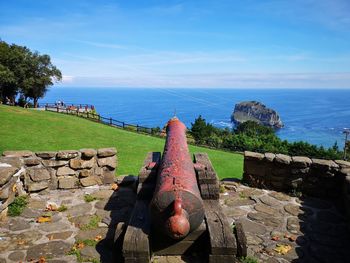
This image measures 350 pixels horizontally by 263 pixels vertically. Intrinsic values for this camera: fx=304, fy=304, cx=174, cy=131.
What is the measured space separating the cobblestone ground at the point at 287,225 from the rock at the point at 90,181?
126 inches

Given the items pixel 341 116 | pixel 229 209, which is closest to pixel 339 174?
pixel 229 209

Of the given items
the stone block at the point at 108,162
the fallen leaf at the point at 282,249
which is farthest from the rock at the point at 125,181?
the fallen leaf at the point at 282,249

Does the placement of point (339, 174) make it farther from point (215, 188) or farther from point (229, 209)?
point (215, 188)

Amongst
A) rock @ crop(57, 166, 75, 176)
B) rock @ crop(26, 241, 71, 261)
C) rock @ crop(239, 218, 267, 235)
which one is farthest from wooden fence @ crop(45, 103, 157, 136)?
rock @ crop(26, 241, 71, 261)

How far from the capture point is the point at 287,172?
305 inches

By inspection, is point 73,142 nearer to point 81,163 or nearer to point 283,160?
point 81,163

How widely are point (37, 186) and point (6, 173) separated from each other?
4.36ft

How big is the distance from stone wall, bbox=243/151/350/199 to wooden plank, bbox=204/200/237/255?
11.3ft

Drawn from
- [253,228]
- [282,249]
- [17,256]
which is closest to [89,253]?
[17,256]

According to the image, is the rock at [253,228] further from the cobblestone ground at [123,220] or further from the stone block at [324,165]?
the stone block at [324,165]

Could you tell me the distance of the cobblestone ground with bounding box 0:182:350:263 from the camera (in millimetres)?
4730

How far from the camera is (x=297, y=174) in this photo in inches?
302

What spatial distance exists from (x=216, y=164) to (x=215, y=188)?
8298mm

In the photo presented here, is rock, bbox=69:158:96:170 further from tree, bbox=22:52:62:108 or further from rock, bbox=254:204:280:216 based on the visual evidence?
tree, bbox=22:52:62:108
